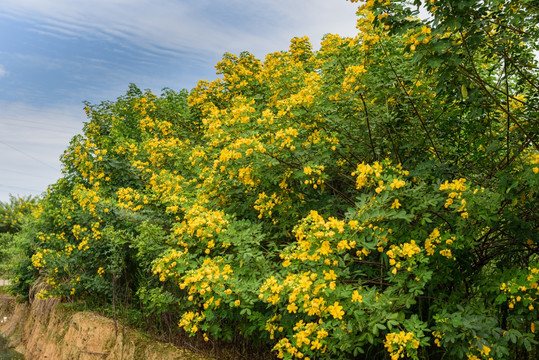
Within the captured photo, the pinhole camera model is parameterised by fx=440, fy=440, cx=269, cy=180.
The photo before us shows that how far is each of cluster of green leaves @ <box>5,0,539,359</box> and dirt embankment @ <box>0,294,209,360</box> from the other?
1.63ft

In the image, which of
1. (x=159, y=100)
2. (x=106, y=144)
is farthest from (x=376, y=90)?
(x=159, y=100)

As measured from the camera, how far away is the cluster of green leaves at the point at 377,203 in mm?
3107

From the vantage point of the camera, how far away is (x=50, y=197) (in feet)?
25.9

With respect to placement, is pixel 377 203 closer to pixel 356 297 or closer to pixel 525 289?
pixel 356 297

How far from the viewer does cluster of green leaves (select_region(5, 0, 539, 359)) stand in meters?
3.11

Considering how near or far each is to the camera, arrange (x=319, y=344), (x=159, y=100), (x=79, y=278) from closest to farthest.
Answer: (x=319, y=344)
(x=79, y=278)
(x=159, y=100)

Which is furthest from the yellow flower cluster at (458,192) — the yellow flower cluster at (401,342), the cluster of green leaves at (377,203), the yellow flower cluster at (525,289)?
the yellow flower cluster at (401,342)

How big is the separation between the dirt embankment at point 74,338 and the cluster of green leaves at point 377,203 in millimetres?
498

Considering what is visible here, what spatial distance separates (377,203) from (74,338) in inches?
223

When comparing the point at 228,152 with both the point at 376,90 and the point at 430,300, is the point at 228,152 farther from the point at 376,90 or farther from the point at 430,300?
the point at 430,300

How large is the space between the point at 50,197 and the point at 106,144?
5.15ft

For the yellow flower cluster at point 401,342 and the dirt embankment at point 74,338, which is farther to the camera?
the dirt embankment at point 74,338

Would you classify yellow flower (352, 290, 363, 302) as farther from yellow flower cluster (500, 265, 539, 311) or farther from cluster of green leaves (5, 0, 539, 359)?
yellow flower cluster (500, 265, 539, 311)

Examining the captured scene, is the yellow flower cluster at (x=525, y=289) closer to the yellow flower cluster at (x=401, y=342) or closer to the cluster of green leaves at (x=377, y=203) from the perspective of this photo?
the cluster of green leaves at (x=377, y=203)
